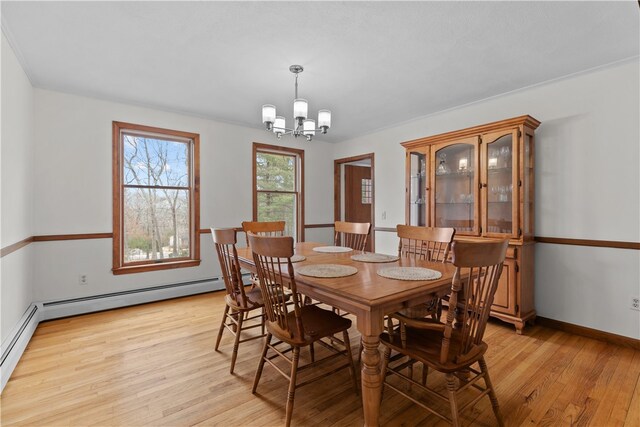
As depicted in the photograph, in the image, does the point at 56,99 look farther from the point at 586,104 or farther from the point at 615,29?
the point at 586,104

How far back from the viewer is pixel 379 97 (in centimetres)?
345

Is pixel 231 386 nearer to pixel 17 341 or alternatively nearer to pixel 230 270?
pixel 230 270

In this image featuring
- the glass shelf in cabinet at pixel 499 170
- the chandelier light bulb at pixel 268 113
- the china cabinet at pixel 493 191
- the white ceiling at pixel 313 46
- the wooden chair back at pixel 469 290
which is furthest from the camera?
the glass shelf in cabinet at pixel 499 170

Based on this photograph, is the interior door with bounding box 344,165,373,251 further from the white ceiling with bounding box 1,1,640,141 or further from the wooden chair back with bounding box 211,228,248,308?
the wooden chair back with bounding box 211,228,248,308

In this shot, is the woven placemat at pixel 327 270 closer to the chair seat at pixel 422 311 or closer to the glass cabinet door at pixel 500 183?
the chair seat at pixel 422 311

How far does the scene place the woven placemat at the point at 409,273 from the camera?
5.78 feet

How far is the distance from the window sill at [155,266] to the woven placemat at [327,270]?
257 cm

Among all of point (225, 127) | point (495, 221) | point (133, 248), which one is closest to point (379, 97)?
point (495, 221)

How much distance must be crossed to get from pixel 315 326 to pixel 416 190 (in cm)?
258

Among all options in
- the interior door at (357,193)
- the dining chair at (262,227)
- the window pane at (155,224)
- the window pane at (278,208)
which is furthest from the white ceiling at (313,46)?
the interior door at (357,193)

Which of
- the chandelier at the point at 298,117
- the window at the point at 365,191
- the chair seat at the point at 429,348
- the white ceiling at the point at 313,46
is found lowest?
the chair seat at the point at 429,348

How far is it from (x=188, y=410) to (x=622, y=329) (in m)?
3.45

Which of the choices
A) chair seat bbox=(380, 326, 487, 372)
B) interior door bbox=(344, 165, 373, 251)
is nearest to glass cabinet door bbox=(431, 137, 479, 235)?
chair seat bbox=(380, 326, 487, 372)

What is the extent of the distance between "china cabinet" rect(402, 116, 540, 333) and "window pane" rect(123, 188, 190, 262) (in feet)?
10.2
